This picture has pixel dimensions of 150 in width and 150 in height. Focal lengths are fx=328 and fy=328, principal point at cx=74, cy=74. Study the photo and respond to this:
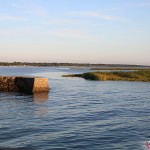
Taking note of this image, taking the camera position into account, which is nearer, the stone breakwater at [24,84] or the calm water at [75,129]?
the calm water at [75,129]

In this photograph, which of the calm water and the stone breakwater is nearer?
the calm water

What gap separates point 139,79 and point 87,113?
148ft

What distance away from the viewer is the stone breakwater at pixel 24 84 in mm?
42156

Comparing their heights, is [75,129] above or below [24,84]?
below

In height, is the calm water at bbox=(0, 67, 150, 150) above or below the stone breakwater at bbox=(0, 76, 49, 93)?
below

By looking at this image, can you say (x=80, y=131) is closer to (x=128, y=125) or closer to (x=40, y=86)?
(x=128, y=125)

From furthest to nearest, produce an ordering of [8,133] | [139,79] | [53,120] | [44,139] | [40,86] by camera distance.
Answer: [139,79], [40,86], [53,120], [8,133], [44,139]

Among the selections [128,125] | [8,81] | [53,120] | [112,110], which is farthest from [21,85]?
[128,125]

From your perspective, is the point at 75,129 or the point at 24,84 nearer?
the point at 75,129

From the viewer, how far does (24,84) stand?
43.1m

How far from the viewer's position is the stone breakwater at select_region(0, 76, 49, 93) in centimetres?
4216

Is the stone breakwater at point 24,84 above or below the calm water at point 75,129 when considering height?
above

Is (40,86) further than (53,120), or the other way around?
(40,86)

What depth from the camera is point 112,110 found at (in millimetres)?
26172
